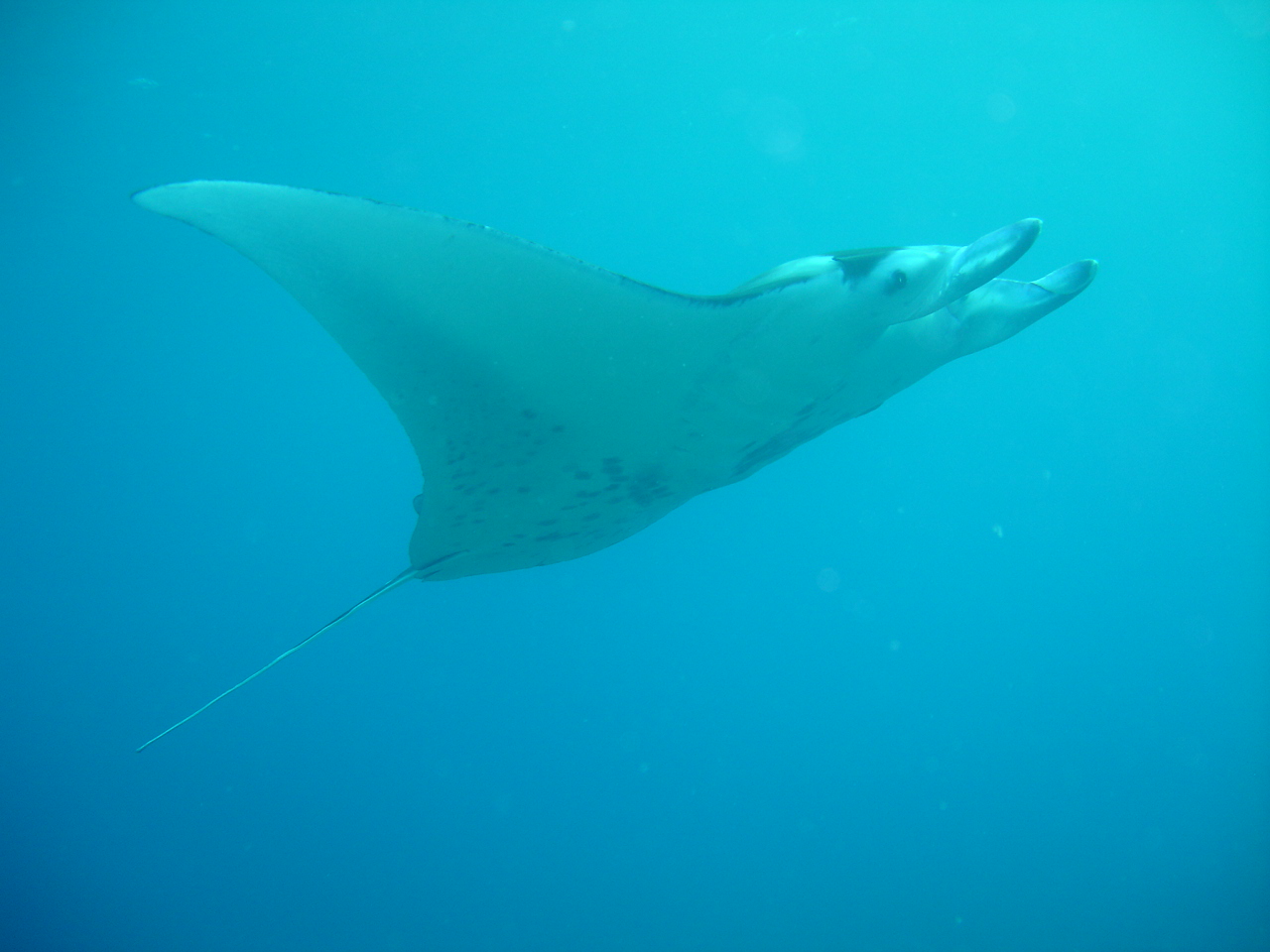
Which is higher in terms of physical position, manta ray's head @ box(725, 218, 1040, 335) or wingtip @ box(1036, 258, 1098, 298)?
manta ray's head @ box(725, 218, 1040, 335)

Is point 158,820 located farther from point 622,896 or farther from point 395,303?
point 395,303

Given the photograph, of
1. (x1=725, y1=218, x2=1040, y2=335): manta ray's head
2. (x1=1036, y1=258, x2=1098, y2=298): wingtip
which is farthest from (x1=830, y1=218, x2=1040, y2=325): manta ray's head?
(x1=1036, y1=258, x2=1098, y2=298): wingtip

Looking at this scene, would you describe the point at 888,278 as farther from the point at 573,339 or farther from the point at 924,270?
the point at 573,339

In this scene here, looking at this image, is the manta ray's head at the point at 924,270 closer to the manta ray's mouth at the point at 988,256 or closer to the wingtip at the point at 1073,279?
the manta ray's mouth at the point at 988,256

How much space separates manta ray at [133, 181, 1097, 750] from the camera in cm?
177

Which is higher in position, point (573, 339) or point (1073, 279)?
point (573, 339)

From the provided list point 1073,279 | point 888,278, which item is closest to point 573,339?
point 888,278

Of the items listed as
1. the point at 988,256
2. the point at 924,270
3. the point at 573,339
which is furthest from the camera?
the point at 573,339

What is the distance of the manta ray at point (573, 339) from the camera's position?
1.77m

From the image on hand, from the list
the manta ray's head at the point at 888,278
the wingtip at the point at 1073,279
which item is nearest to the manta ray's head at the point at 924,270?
the manta ray's head at the point at 888,278

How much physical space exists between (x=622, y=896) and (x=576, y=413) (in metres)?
10.0

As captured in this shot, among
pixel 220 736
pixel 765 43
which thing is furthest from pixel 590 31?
pixel 220 736

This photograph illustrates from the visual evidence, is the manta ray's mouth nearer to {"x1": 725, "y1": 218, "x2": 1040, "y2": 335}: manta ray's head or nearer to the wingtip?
{"x1": 725, "y1": 218, "x2": 1040, "y2": 335}: manta ray's head

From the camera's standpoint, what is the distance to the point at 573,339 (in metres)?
2.05
